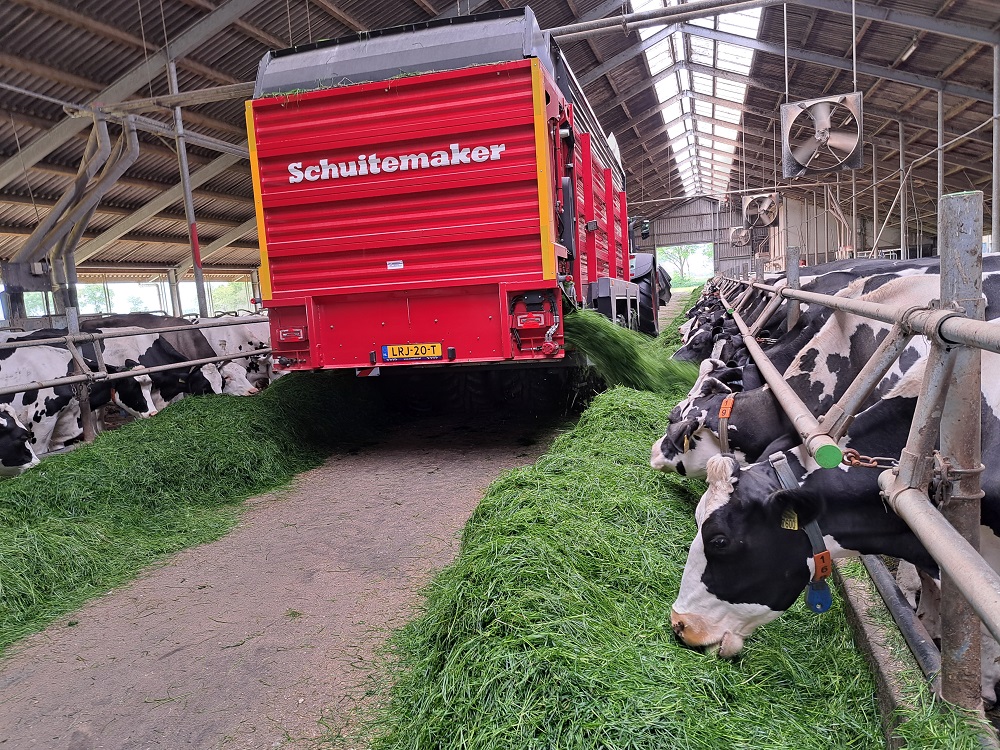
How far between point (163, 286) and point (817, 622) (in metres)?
33.8

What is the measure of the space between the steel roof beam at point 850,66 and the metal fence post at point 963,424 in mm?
13715

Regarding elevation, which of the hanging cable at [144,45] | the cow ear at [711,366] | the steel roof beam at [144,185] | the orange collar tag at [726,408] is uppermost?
the hanging cable at [144,45]

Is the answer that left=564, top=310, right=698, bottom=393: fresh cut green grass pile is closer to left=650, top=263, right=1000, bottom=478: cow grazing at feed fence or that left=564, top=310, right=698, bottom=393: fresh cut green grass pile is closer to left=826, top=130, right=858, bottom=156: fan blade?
left=650, top=263, right=1000, bottom=478: cow grazing at feed fence

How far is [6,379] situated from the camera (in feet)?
22.1

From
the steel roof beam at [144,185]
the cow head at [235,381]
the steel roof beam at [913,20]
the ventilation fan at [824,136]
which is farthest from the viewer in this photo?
the steel roof beam at [144,185]

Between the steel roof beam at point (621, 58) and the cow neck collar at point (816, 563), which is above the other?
the steel roof beam at point (621, 58)

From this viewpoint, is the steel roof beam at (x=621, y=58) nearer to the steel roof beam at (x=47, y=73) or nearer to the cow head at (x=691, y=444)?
the steel roof beam at (x=47, y=73)

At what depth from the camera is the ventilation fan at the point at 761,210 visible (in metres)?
16.9

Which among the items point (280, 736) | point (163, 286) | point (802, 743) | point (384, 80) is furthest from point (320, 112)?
point (163, 286)

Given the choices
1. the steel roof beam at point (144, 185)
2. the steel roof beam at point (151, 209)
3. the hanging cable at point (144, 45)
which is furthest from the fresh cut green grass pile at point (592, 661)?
the steel roof beam at point (151, 209)

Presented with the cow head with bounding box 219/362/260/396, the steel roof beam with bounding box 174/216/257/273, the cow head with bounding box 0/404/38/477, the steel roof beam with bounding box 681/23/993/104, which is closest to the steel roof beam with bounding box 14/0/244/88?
the cow head with bounding box 219/362/260/396

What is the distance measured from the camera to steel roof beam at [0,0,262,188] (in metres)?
10.9

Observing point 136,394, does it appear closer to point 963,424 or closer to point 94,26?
point 94,26

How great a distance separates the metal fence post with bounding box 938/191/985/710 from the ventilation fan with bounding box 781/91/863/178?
736 cm
